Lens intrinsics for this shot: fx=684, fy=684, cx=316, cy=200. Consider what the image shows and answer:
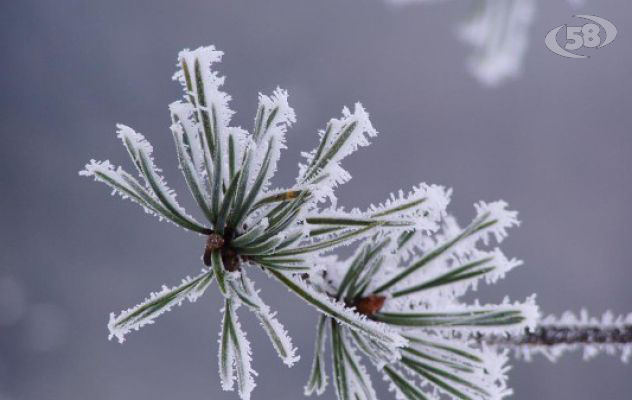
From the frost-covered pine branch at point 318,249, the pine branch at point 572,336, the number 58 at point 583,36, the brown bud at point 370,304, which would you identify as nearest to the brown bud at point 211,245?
the frost-covered pine branch at point 318,249

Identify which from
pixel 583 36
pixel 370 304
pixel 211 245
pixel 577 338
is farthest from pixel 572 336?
pixel 583 36

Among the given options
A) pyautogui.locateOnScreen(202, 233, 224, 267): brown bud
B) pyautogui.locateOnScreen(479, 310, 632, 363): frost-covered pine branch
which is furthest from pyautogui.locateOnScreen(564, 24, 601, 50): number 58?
pyautogui.locateOnScreen(202, 233, 224, 267): brown bud

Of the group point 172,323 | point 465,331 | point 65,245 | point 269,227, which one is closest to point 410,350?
point 465,331

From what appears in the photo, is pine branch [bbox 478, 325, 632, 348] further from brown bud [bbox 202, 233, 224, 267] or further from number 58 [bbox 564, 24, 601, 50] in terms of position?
number 58 [bbox 564, 24, 601, 50]

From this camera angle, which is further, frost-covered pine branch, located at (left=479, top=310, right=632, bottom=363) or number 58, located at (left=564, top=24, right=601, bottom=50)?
number 58, located at (left=564, top=24, right=601, bottom=50)

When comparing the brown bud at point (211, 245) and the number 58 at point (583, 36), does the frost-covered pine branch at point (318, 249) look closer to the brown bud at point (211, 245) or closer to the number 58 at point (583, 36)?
the brown bud at point (211, 245)

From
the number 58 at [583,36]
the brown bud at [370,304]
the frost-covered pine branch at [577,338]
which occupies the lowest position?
the frost-covered pine branch at [577,338]

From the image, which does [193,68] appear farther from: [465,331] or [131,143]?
[465,331]
